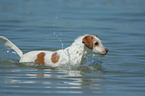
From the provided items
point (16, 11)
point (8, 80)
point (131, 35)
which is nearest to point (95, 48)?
point (8, 80)

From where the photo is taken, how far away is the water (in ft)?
26.0

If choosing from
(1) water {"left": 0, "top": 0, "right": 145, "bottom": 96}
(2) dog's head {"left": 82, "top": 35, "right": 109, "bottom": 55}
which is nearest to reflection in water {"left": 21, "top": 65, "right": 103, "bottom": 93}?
(1) water {"left": 0, "top": 0, "right": 145, "bottom": 96}

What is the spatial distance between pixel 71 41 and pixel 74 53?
4.56 m

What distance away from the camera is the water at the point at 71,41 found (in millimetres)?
7914

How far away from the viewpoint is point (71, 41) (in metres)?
13.7

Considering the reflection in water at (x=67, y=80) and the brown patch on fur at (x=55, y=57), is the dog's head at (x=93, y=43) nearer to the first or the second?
the reflection in water at (x=67, y=80)

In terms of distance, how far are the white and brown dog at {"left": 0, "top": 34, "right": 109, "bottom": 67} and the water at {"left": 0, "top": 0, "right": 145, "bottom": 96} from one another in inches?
10.1

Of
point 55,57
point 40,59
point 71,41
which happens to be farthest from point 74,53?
point 71,41

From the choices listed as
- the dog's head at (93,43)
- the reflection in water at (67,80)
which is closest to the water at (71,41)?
the reflection in water at (67,80)

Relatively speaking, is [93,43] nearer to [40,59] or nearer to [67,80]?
[67,80]

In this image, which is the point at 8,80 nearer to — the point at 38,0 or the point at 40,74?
the point at 40,74

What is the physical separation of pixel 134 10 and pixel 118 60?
13.1 m

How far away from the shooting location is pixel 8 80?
845 centimetres

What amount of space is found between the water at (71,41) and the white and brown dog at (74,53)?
257 millimetres
